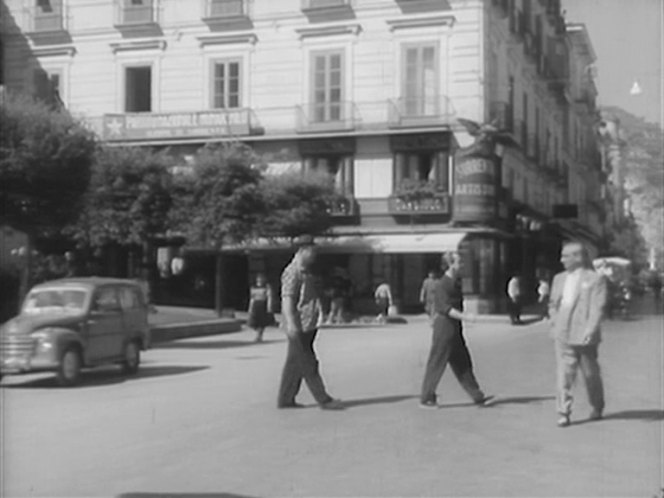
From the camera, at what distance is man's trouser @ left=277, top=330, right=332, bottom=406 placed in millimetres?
2516

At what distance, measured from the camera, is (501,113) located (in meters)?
1.97

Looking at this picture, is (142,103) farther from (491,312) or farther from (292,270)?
(491,312)

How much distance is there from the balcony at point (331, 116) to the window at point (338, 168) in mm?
57

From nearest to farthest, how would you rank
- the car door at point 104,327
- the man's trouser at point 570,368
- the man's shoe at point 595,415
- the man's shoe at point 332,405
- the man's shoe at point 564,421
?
the car door at point 104,327 < the man's trouser at point 570,368 < the man's shoe at point 332,405 < the man's shoe at point 564,421 < the man's shoe at point 595,415

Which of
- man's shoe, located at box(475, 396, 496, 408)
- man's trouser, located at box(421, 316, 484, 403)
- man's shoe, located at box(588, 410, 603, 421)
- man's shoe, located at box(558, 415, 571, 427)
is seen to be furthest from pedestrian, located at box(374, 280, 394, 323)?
man's shoe, located at box(588, 410, 603, 421)

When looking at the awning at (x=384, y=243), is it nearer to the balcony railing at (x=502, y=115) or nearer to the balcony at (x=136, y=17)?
the balcony railing at (x=502, y=115)

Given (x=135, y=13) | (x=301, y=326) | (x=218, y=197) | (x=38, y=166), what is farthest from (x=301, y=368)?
(x=135, y=13)

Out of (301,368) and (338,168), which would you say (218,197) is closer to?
(338,168)

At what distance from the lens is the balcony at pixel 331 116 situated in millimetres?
2002

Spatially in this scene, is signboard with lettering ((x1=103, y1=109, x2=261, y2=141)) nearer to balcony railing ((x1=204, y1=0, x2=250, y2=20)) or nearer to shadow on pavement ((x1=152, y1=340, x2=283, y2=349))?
balcony railing ((x1=204, y1=0, x2=250, y2=20))

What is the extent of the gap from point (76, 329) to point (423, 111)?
0.84 metres

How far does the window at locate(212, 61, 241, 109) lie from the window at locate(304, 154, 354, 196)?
0.18 m

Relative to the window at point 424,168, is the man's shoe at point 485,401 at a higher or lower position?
lower

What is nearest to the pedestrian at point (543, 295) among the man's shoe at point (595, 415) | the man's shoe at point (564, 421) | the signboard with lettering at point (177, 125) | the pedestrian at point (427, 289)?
the pedestrian at point (427, 289)
